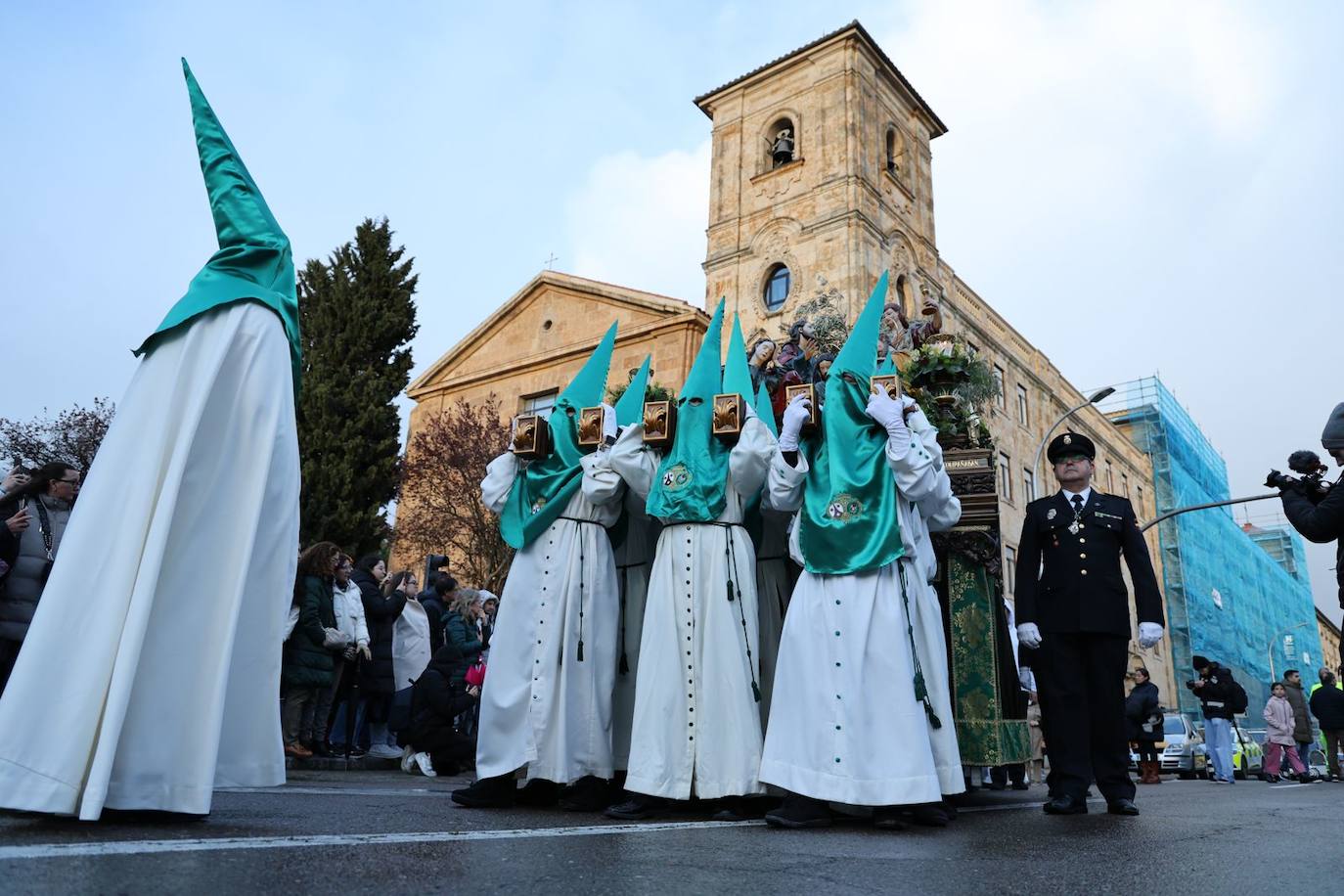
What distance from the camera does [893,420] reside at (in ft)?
15.7

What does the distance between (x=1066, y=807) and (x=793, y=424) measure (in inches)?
93.7

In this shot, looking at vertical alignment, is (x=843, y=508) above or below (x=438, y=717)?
above

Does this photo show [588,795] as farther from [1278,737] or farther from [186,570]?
[1278,737]

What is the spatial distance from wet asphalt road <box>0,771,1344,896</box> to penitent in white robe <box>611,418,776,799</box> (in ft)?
0.93

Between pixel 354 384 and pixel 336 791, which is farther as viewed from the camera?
pixel 354 384

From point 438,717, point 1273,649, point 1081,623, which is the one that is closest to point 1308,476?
point 1081,623

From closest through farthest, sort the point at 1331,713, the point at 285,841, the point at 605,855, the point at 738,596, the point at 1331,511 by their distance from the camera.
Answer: the point at 285,841 → the point at 605,855 → the point at 1331,511 → the point at 738,596 → the point at 1331,713

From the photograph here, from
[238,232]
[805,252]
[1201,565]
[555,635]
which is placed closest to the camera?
[238,232]

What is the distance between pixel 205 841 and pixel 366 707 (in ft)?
25.3

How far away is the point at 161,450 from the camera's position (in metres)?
3.38

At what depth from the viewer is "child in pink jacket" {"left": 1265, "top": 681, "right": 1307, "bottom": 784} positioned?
15.5 metres

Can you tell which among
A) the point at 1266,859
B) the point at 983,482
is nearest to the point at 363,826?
the point at 1266,859

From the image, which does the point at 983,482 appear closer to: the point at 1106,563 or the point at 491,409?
the point at 1106,563

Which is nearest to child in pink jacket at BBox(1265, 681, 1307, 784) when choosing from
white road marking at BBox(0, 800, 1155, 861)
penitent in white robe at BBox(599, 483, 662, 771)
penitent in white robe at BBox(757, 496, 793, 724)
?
penitent in white robe at BBox(757, 496, 793, 724)
